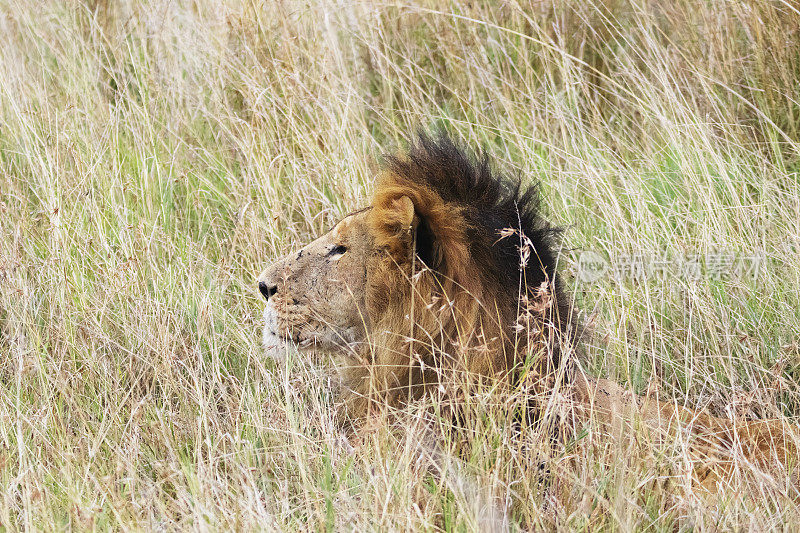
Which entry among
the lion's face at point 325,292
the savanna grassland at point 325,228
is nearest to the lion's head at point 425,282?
the lion's face at point 325,292

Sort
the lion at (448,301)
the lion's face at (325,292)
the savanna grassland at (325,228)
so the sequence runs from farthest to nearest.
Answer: the lion's face at (325,292) < the lion at (448,301) < the savanna grassland at (325,228)

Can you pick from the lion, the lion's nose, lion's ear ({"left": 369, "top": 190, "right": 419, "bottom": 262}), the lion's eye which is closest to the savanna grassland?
the lion

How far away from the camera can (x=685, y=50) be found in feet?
17.5

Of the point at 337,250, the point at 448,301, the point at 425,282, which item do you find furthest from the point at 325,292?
the point at 448,301

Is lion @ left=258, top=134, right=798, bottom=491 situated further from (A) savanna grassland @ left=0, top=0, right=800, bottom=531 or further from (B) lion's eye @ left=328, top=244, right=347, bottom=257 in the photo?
(A) savanna grassland @ left=0, top=0, right=800, bottom=531

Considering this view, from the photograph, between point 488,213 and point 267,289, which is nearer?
point 488,213

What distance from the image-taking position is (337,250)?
10.5 feet

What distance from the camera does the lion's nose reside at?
3.20 m

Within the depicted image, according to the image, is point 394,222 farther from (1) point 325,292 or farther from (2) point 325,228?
(2) point 325,228

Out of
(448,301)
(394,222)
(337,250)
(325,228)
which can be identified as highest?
(394,222)

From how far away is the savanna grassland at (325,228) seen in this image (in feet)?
8.91

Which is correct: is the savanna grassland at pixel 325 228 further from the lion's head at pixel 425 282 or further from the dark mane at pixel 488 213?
the dark mane at pixel 488 213

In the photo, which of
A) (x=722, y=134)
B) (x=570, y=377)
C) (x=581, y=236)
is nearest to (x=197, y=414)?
(x=570, y=377)

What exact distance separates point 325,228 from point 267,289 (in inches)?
50.3
